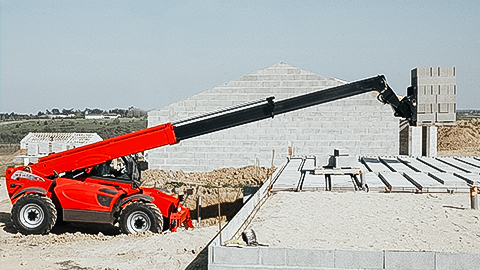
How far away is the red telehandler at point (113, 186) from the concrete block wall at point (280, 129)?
35.0 feet

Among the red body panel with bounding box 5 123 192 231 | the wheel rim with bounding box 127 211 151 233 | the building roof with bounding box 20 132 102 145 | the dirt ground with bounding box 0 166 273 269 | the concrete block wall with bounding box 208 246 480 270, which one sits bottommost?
the dirt ground with bounding box 0 166 273 269

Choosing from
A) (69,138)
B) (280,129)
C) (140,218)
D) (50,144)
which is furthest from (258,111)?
(69,138)

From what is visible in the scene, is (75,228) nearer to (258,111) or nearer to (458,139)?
(258,111)

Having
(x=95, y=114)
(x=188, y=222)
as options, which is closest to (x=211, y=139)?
(x=188, y=222)

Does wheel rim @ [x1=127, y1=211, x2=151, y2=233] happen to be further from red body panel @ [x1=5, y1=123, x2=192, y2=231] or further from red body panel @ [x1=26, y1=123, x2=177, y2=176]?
red body panel @ [x1=26, y1=123, x2=177, y2=176]

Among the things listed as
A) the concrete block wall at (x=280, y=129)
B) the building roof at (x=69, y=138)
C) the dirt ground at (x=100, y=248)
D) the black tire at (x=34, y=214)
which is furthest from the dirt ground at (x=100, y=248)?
the building roof at (x=69, y=138)

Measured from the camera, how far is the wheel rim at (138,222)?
41.7ft

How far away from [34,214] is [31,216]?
8cm

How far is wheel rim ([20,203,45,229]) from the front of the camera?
12.9 metres

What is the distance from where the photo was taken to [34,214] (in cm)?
1302

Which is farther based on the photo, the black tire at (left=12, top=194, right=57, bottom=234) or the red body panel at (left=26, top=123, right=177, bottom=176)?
the red body panel at (left=26, top=123, right=177, bottom=176)

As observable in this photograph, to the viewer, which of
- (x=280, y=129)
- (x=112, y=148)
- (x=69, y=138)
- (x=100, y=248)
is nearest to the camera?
(x=100, y=248)

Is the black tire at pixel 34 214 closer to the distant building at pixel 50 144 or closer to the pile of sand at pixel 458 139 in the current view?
the distant building at pixel 50 144

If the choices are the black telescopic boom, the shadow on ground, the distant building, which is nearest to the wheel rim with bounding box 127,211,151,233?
the shadow on ground
